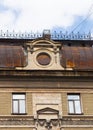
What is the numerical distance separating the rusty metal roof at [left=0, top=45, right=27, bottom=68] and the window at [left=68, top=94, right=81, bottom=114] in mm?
4639

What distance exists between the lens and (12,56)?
33.5 meters

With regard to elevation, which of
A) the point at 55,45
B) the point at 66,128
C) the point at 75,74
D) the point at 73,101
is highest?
the point at 55,45

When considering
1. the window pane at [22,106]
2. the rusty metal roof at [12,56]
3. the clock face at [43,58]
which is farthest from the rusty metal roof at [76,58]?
the window pane at [22,106]

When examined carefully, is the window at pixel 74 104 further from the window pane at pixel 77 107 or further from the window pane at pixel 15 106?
the window pane at pixel 15 106

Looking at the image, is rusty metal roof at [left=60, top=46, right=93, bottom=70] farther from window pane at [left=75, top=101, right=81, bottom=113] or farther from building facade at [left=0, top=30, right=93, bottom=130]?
window pane at [left=75, top=101, right=81, bottom=113]

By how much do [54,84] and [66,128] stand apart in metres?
3.68

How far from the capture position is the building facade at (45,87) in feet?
103

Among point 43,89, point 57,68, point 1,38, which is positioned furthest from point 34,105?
point 1,38

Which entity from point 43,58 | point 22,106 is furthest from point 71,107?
point 43,58

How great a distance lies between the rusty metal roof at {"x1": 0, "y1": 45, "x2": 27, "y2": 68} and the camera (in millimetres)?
32938

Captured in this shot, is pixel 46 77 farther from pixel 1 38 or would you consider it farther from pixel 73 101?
pixel 1 38

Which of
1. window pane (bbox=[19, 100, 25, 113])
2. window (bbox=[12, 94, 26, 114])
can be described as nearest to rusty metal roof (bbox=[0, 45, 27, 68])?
window (bbox=[12, 94, 26, 114])

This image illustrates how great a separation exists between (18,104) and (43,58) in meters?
4.36

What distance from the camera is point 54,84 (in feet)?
108
